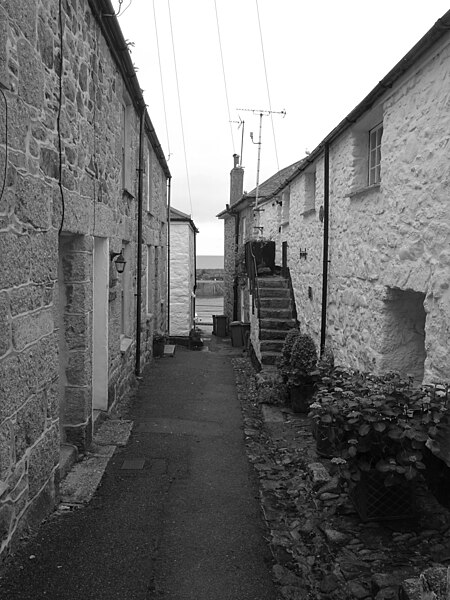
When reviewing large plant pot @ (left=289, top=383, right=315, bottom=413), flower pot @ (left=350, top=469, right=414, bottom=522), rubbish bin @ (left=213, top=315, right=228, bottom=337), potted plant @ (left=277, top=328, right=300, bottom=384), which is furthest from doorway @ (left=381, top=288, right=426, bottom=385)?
rubbish bin @ (left=213, top=315, right=228, bottom=337)

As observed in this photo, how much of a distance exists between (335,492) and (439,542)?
119cm

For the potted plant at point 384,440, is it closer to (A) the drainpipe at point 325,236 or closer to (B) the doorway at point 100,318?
(B) the doorway at point 100,318

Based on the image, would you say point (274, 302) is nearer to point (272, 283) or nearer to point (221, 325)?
point (272, 283)

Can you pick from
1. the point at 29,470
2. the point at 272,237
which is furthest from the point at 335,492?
the point at 272,237

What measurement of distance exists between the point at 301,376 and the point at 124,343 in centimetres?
324

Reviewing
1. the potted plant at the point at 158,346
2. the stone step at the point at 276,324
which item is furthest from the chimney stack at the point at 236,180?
the stone step at the point at 276,324

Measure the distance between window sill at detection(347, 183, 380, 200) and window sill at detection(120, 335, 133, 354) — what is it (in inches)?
168

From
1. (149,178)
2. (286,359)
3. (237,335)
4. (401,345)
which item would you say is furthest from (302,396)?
(237,335)

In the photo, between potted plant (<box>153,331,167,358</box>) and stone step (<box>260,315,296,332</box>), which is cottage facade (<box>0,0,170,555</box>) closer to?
stone step (<box>260,315,296,332</box>)

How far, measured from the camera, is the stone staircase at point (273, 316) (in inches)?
438

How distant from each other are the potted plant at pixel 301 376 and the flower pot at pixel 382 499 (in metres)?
3.57

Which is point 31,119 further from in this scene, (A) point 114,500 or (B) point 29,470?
(A) point 114,500

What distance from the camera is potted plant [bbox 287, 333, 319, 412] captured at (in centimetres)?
794

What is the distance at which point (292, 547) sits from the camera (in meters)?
4.28
